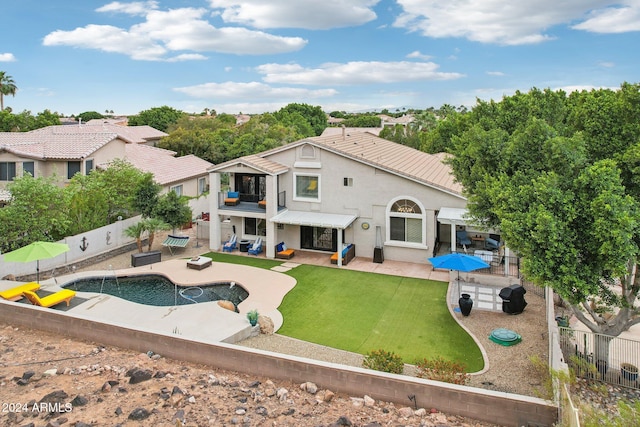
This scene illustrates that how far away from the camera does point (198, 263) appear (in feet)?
77.5

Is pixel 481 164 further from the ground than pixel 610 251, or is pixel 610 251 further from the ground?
pixel 481 164

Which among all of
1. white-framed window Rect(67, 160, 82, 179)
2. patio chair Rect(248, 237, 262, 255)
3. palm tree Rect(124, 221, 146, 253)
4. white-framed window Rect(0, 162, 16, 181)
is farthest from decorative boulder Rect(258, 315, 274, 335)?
white-framed window Rect(0, 162, 16, 181)

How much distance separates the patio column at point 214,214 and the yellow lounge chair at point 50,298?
395 inches

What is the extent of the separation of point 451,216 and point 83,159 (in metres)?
27.6

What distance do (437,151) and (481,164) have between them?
113ft

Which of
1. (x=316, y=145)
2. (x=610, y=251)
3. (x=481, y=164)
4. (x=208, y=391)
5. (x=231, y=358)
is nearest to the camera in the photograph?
(x=610, y=251)

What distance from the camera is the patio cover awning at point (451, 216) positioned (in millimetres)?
22047

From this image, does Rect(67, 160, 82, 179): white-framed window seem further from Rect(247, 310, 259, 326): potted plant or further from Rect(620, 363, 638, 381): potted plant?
Rect(620, 363, 638, 381): potted plant

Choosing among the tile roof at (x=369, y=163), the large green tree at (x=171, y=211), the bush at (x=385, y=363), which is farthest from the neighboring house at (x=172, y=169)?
the bush at (x=385, y=363)

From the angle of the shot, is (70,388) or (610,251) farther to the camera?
(70,388)

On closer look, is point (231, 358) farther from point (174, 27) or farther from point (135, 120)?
point (135, 120)

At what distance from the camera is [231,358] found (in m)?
12.4

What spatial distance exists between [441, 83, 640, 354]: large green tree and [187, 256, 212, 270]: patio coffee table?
14776mm

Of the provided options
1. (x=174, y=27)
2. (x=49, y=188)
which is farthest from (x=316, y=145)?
(x=49, y=188)
